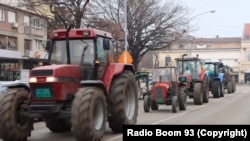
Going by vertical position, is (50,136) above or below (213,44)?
below

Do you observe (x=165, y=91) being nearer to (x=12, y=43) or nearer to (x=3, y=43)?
(x=3, y=43)

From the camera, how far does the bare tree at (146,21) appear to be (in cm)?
3866

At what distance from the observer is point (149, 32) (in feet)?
132

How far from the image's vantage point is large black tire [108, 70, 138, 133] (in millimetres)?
12367

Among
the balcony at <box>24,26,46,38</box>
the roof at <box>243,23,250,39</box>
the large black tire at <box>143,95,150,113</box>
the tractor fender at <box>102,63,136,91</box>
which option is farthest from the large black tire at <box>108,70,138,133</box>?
the roof at <box>243,23,250,39</box>

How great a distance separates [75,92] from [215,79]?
2168cm

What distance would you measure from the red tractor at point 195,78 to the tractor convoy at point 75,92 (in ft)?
36.7

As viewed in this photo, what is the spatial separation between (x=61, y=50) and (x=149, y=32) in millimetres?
27914

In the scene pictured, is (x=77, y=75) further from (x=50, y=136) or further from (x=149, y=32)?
(x=149, y=32)

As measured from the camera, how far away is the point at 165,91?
20281 mm

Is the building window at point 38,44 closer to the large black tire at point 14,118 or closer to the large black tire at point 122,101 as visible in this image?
the large black tire at point 122,101

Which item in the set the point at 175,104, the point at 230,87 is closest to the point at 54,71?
the point at 175,104

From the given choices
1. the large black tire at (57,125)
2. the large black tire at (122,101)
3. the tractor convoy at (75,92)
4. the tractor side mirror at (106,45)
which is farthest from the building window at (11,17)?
the tractor side mirror at (106,45)

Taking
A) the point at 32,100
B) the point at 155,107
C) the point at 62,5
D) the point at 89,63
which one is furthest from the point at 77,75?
the point at 62,5
